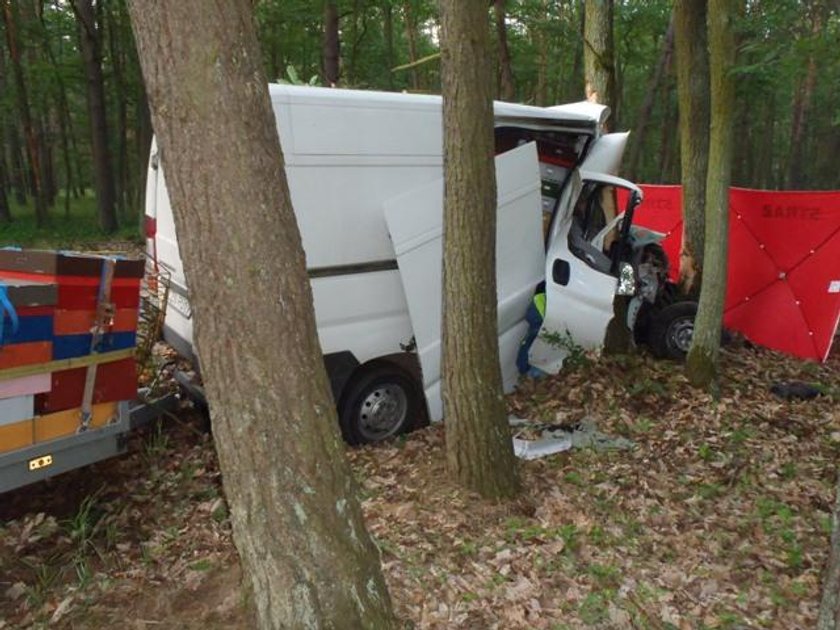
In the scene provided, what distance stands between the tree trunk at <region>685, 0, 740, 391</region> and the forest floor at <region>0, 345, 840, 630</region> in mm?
650

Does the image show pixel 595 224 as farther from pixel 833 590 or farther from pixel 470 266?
pixel 833 590

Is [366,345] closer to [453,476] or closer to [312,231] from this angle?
[312,231]

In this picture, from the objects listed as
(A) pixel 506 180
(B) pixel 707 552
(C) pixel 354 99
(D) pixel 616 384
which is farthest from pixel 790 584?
(C) pixel 354 99

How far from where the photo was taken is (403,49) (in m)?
26.4

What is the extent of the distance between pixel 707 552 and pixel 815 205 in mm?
6029

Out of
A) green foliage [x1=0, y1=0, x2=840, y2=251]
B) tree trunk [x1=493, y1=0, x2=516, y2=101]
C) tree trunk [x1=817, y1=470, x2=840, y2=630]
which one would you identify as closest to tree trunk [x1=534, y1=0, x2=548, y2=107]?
green foliage [x1=0, y1=0, x2=840, y2=251]

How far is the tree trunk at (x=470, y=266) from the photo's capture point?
3.82m

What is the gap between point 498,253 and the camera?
5.93m

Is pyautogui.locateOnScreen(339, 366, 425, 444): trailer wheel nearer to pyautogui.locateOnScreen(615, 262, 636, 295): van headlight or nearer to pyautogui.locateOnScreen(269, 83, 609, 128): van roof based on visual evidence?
pyautogui.locateOnScreen(269, 83, 609, 128): van roof

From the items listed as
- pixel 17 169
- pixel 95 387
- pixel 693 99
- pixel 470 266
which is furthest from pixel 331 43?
pixel 17 169

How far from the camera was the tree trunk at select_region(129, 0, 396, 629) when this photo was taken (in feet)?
6.58

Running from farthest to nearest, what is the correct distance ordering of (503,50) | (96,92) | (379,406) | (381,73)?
1. (381,73)
2. (96,92)
3. (503,50)
4. (379,406)

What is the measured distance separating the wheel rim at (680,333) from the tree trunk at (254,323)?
19.1 ft

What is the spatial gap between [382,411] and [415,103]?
2535 mm
